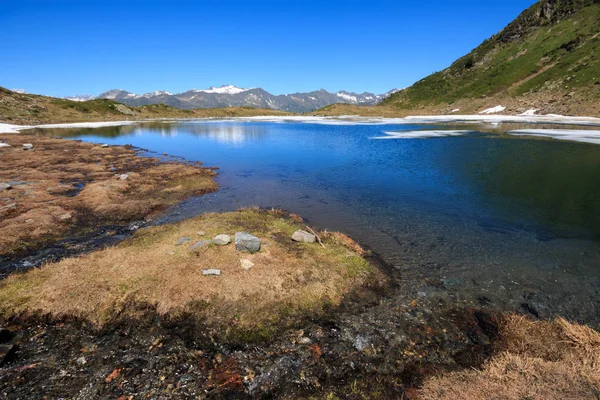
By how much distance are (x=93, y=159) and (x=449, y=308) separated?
184 ft

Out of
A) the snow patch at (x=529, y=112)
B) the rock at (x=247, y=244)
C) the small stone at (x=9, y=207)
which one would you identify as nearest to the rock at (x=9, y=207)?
the small stone at (x=9, y=207)

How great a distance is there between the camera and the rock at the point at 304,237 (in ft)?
59.0

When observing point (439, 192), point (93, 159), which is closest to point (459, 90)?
point (439, 192)

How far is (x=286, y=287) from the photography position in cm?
1365

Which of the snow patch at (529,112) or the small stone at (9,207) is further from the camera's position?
the snow patch at (529,112)

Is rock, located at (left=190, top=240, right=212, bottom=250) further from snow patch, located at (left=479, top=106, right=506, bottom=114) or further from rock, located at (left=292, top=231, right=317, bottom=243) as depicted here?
snow patch, located at (left=479, top=106, right=506, bottom=114)

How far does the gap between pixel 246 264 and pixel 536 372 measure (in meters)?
11.8

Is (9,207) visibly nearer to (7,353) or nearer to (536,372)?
(7,353)

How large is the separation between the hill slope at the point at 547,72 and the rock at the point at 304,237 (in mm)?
127459

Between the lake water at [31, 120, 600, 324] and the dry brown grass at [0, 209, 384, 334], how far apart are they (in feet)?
13.8

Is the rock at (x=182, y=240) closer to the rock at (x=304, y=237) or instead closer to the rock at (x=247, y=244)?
the rock at (x=247, y=244)

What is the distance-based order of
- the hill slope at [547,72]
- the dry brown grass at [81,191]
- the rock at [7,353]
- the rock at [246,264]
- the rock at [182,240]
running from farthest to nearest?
the hill slope at [547,72], the dry brown grass at [81,191], the rock at [182,240], the rock at [246,264], the rock at [7,353]

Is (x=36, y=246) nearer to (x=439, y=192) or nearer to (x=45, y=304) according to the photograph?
(x=45, y=304)

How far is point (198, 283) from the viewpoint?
13453 mm
